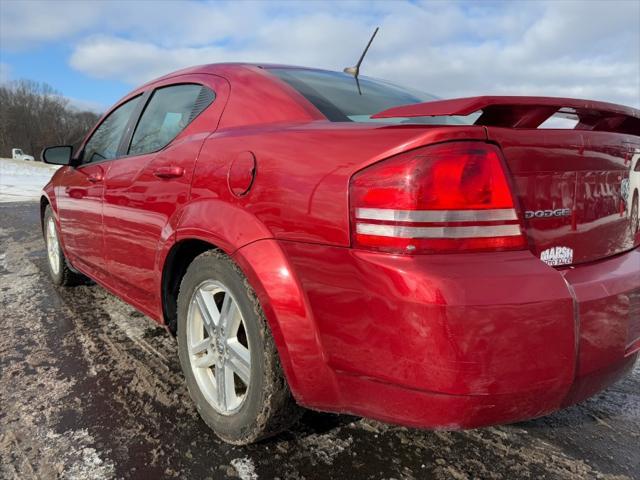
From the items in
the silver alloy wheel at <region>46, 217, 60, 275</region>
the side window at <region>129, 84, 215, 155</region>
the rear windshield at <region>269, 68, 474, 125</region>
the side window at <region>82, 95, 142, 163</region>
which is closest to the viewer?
the rear windshield at <region>269, 68, 474, 125</region>

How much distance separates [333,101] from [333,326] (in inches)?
41.4

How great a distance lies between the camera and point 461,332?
1263 millimetres

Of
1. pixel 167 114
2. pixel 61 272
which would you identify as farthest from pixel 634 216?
pixel 61 272

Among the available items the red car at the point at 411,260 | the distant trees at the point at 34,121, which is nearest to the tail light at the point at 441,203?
the red car at the point at 411,260

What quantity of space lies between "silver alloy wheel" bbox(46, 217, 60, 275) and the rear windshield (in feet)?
9.38

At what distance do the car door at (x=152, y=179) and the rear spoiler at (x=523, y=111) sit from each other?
1.04 meters

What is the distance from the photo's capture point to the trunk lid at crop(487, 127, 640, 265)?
1426 mm

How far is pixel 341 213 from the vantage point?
4.71 ft

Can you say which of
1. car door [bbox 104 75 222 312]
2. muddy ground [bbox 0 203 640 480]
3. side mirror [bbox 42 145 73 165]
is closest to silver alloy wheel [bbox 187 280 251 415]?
muddy ground [bbox 0 203 640 480]

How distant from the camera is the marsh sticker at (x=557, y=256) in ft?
4.71

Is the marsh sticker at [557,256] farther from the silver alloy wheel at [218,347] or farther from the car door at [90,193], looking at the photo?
Result: the car door at [90,193]

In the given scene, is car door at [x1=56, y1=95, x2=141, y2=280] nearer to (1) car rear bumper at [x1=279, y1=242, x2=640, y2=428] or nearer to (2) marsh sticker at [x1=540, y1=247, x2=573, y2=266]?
(1) car rear bumper at [x1=279, y1=242, x2=640, y2=428]

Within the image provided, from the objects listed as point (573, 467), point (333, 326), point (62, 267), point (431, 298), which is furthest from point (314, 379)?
point (62, 267)

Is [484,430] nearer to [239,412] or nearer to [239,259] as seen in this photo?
[239,412]
